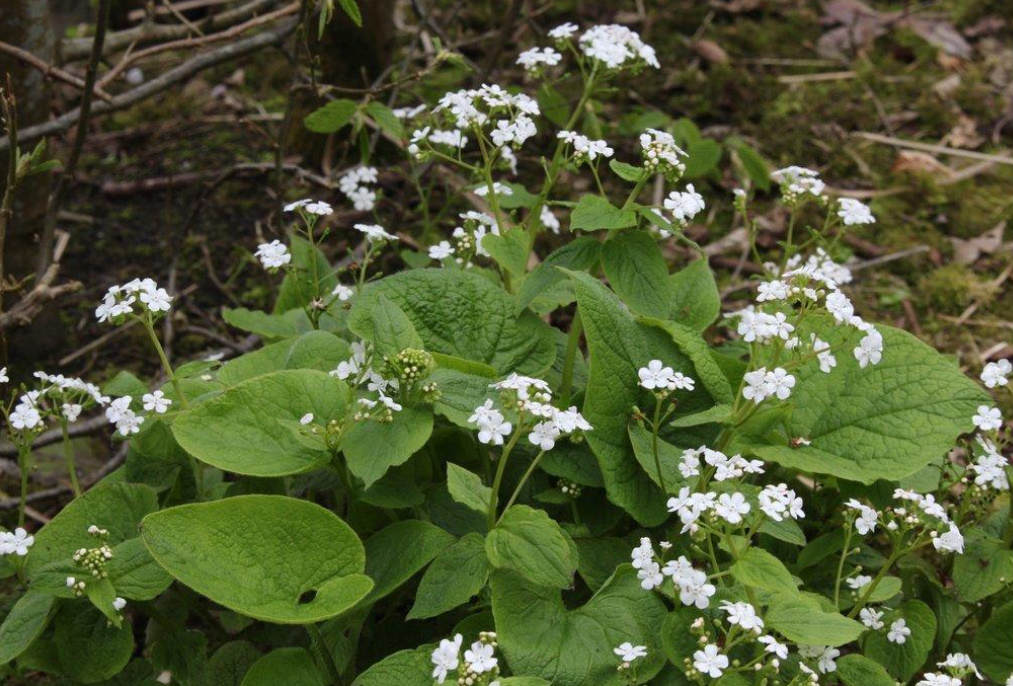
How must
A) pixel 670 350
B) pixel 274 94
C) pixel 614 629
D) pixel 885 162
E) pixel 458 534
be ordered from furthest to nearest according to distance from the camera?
pixel 274 94
pixel 885 162
pixel 670 350
pixel 458 534
pixel 614 629

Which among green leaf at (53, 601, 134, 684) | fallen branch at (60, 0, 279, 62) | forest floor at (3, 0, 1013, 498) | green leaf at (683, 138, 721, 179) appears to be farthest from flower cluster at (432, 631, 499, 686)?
green leaf at (683, 138, 721, 179)

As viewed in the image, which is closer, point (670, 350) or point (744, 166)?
point (670, 350)

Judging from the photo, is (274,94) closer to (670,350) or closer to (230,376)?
(230,376)

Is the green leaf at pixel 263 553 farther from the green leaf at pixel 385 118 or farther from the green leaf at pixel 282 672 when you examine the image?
the green leaf at pixel 385 118

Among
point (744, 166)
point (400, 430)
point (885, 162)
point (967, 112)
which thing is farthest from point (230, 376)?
point (967, 112)

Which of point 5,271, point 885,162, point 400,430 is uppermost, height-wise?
point 400,430

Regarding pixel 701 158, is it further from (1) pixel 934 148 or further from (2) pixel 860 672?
(2) pixel 860 672

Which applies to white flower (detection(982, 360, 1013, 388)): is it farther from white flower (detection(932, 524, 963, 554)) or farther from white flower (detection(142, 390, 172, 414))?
white flower (detection(142, 390, 172, 414))
